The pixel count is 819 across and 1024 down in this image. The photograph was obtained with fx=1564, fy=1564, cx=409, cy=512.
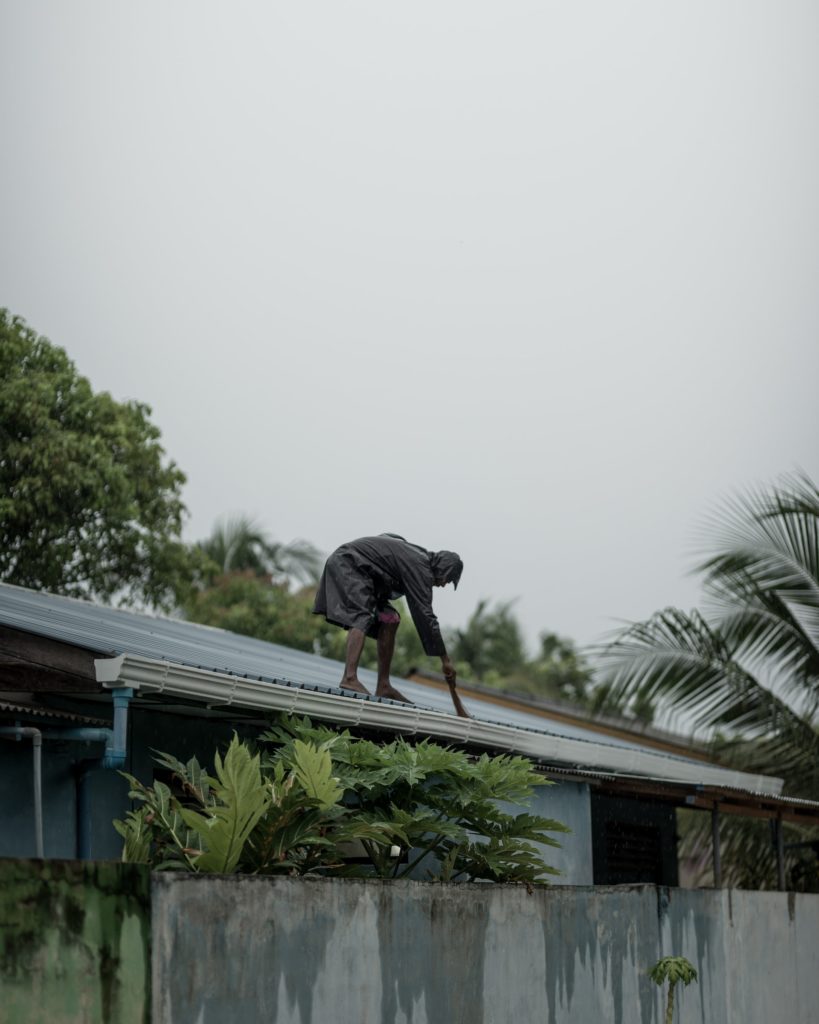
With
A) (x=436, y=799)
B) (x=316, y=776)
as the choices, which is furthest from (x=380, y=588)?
(x=316, y=776)

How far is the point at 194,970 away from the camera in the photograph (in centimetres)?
605

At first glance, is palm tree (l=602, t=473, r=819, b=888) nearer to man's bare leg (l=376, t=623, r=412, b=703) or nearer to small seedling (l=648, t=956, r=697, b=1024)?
man's bare leg (l=376, t=623, r=412, b=703)

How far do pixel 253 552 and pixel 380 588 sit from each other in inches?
1050

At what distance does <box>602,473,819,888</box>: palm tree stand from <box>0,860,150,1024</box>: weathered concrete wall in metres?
12.6

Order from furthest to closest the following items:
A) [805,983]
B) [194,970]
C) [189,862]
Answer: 1. [805,983]
2. [189,862]
3. [194,970]

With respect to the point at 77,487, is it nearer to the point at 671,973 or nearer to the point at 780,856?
the point at 780,856

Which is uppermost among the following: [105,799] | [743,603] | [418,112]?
[418,112]

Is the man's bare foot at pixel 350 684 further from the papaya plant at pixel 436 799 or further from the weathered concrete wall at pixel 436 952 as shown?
the weathered concrete wall at pixel 436 952

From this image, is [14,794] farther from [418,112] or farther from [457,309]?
[418,112]

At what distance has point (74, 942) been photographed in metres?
5.62

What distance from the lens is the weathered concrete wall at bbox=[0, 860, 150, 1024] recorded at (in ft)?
17.7

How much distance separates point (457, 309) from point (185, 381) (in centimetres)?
1204

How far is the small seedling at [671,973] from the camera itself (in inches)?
377

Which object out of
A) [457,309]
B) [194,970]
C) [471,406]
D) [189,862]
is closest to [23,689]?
[189,862]
